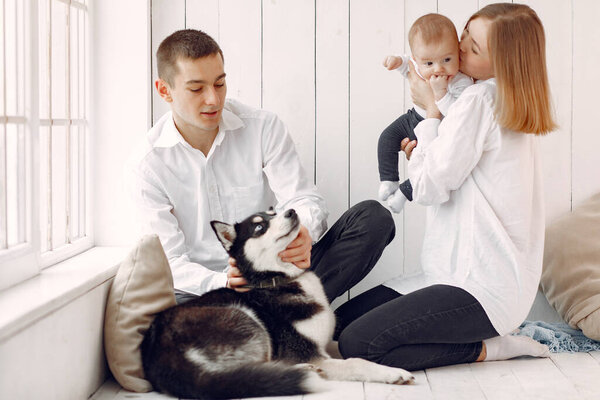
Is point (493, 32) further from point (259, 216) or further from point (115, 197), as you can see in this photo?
point (115, 197)

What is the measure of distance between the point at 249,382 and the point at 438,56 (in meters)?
1.18

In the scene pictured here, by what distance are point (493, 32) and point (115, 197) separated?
159 cm

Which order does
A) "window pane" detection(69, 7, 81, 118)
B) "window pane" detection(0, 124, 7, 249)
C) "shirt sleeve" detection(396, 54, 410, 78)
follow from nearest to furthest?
"window pane" detection(0, 124, 7, 249), "shirt sleeve" detection(396, 54, 410, 78), "window pane" detection(69, 7, 81, 118)

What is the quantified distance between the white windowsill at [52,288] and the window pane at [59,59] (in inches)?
21.3

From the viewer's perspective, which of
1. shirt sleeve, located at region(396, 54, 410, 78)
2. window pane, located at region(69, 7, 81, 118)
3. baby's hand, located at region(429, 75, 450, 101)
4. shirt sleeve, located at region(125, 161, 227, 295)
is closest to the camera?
baby's hand, located at region(429, 75, 450, 101)

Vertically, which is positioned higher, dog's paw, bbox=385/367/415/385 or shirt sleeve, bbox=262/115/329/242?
shirt sleeve, bbox=262/115/329/242

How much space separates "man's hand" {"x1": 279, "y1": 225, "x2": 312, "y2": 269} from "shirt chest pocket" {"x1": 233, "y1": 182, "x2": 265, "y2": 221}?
381 millimetres

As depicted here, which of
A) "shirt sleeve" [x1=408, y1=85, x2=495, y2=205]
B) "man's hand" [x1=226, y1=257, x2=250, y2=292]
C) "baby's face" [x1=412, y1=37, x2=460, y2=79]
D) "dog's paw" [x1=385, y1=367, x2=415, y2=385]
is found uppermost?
"baby's face" [x1=412, y1=37, x2=460, y2=79]

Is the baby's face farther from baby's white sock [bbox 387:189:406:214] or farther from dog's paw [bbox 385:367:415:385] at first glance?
dog's paw [bbox 385:367:415:385]

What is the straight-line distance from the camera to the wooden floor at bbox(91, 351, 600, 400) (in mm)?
2123

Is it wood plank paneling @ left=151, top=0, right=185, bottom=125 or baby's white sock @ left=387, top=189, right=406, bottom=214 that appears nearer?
baby's white sock @ left=387, top=189, right=406, bottom=214

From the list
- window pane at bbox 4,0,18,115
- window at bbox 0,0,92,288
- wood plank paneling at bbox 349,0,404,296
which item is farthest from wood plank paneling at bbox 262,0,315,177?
window pane at bbox 4,0,18,115

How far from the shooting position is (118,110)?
113 inches

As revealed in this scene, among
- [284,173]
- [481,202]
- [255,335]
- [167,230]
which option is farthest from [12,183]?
[481,202]
